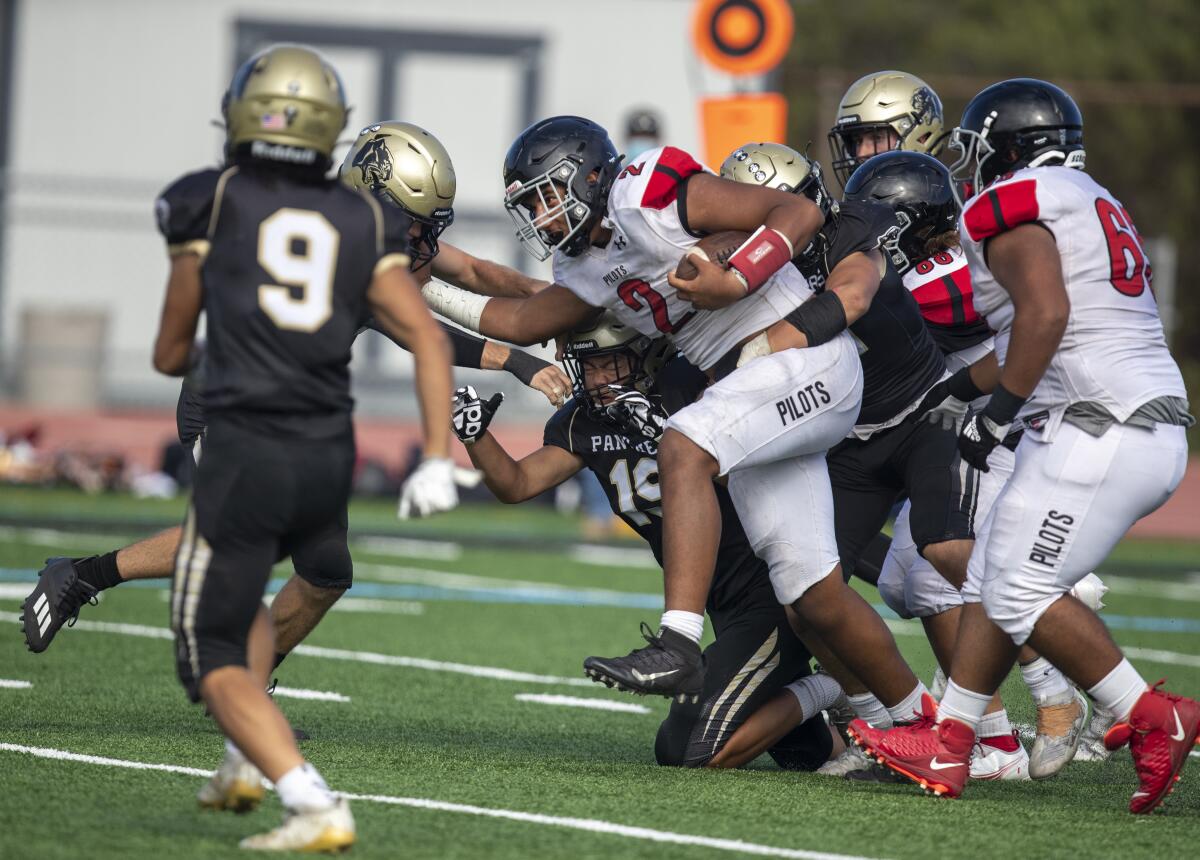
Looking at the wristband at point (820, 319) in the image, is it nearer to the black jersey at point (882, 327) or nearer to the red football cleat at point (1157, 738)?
the black jersey at point (882, 327)

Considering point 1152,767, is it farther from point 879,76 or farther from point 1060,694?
point 879,76

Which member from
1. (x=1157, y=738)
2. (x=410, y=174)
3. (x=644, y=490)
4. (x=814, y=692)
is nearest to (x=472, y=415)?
(x=644, y=490)

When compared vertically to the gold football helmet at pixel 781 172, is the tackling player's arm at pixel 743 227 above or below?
below

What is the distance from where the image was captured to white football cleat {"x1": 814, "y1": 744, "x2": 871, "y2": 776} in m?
5.44

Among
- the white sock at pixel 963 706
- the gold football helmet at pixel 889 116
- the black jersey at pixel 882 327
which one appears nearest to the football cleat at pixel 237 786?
the white sock at pixel 963 706

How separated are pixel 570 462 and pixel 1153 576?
7375 mm

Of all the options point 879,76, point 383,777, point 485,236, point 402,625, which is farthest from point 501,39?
→ point 383,777

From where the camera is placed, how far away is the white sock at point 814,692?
5.45 metres

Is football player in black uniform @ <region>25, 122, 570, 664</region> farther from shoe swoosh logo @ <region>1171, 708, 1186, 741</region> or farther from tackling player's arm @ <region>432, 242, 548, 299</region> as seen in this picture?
shoe swoosh logo @ <region>1171, 708, 1186, 741</region>

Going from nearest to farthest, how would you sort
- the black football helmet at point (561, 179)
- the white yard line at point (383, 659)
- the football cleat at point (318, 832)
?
the football cleat at point (318, 832) → the black football helmet at point (561, 179) → the white yard line at point (383, 659)

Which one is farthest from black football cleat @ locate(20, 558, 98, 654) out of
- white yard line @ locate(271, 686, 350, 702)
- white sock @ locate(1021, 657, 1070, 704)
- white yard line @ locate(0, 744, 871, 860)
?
white sock @ locate(1021, 657, 1070, 704)

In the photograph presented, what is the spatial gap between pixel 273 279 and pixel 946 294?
2.79 m

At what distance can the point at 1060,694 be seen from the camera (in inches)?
224

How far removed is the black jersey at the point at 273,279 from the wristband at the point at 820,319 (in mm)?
1526
